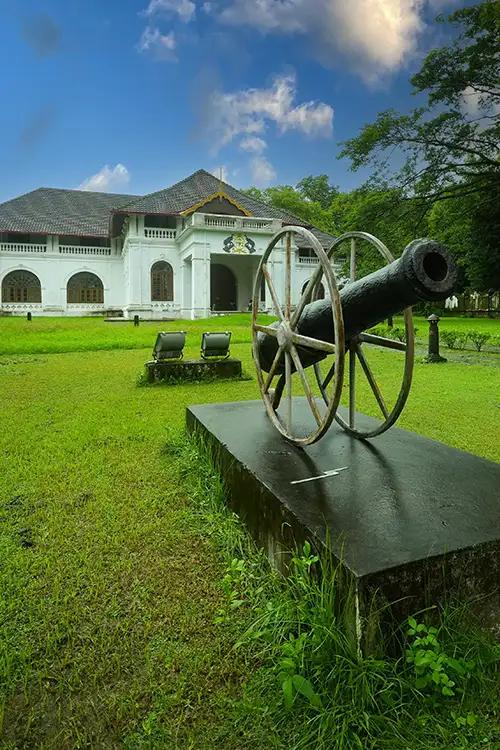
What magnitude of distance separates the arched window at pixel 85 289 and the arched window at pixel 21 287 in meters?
1.77

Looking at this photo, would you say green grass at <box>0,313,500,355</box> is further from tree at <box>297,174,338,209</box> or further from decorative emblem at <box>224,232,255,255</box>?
tree at <box>297,174,338,209</box>

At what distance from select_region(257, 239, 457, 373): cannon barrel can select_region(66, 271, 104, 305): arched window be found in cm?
2913

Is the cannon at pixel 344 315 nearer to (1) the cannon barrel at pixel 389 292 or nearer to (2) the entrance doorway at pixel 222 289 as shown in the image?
(1) the cannon barrel at pixel 389 292

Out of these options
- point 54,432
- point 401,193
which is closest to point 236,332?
point 401,193

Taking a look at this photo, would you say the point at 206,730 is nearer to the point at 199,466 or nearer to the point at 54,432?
the point at 199,466

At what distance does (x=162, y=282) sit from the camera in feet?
91.3

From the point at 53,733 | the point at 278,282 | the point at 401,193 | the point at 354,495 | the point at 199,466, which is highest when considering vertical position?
the point at 401,193

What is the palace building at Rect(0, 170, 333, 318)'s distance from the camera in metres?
25.7

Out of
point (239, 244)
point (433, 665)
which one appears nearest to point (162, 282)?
point (239, 244)

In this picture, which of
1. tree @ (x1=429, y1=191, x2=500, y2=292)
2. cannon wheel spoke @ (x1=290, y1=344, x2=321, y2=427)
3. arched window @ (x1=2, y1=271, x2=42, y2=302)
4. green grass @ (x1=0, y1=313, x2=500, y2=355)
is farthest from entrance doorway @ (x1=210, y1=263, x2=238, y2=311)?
cannon wheel spoke @ (x1=290, y1=344, x2=321, y2=427)

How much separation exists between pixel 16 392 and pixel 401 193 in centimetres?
1655

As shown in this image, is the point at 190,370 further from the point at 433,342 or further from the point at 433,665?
the point at 433,665

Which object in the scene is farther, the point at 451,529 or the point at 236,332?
the point at 236,332

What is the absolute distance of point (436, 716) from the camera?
59.1 inches
